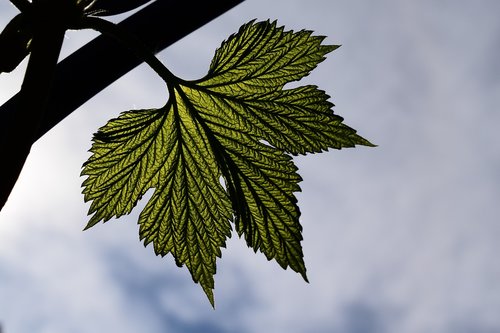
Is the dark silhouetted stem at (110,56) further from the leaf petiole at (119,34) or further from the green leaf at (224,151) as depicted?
the green leaf at (224,151)

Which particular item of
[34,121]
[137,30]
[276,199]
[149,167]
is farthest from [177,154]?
[34,121]

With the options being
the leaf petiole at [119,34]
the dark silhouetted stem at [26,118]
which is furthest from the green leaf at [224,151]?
the dark silhouetted stem at [26,118]

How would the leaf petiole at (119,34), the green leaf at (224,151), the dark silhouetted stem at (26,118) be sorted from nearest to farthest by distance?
the dark silhouetted stem at (26,118) → the leaf petiole at (119,34) → the green leaf at (224,151)

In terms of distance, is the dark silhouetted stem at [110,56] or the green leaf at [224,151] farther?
the green leaf at [224,151]

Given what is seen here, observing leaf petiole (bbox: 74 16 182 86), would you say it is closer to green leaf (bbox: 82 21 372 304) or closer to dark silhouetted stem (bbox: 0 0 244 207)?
dark silhouetted stem (bbox: 0 0 244 207)

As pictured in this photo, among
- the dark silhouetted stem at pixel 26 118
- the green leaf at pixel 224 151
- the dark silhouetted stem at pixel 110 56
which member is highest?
the green leaf at pixel 224 151

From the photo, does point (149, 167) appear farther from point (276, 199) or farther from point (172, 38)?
point (172, 38)

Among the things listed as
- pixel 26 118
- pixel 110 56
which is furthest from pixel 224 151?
pixel 26 118

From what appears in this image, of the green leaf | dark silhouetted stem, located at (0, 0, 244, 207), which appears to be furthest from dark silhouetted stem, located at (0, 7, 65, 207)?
the green leaf

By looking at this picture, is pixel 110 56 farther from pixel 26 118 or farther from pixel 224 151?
pixel 224 151
